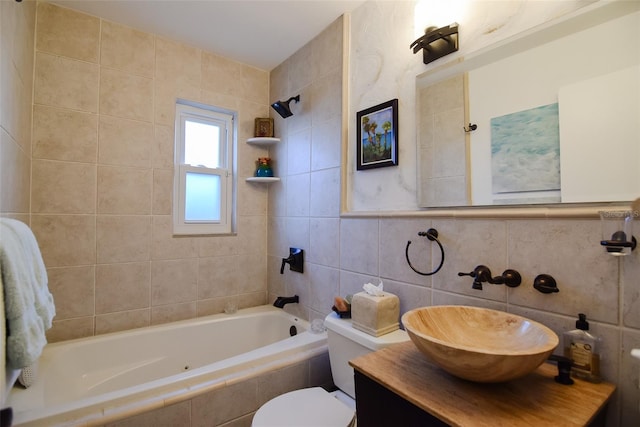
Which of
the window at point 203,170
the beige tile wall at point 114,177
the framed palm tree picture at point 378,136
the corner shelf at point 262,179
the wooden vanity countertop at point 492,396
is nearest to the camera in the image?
the wooden vanity countertop at point 492,396

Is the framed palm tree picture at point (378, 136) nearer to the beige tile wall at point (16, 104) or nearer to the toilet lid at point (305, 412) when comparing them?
the toilet lid at point (305, 412)

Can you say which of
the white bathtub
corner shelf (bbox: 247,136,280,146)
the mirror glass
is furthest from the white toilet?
corner shelf (bbox: 247,136,280,146)

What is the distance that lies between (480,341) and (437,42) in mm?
1219

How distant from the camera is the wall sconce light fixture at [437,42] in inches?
48.2

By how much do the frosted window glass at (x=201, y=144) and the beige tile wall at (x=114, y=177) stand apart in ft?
0.57

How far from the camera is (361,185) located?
1680 millimetres

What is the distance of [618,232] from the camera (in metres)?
0.80

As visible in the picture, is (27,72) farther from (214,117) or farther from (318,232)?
(318,232)

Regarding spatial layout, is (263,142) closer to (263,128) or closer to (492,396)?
(263,128)

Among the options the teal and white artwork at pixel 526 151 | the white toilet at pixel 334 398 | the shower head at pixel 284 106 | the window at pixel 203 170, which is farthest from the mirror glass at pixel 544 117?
the window at pixel 203 170

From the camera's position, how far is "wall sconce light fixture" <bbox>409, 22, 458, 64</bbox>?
1.22 m

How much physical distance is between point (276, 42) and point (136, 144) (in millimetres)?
1208

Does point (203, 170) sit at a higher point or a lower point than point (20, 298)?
higher

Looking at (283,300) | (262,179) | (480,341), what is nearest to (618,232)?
(480,341)
